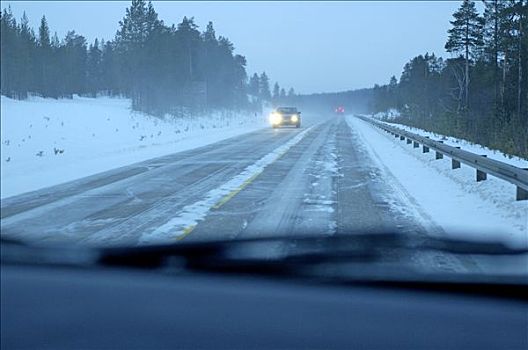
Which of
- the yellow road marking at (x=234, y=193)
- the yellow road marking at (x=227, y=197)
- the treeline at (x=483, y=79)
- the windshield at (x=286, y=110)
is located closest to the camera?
the yellow road marking at (x=227, y=197)

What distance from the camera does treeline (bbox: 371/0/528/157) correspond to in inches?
602

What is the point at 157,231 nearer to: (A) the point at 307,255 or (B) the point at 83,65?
(A) the point at 307,255

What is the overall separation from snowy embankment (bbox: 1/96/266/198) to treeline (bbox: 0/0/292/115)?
6.54ft

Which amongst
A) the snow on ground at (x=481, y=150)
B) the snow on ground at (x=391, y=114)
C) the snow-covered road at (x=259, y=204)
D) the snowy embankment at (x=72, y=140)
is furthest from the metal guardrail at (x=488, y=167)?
the snow on ground at (x=391, y=114)

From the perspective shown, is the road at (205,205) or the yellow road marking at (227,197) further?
the road at (205,205)

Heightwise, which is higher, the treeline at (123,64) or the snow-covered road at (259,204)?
the treeline at (123,64)

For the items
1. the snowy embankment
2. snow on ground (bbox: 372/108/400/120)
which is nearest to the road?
the snowy embankment

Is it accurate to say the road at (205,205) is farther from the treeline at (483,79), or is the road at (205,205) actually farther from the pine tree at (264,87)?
the pine tree at (264,87)

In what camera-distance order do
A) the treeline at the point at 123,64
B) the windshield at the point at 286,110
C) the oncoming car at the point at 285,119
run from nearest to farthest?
the treeline at the point at 123,64 < the oncoming car at the point at 285,119 < the windshield at the point at 286,110

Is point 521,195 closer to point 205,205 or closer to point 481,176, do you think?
point 481,176

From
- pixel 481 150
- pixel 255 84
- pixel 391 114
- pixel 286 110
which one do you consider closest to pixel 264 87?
pixel 255 84

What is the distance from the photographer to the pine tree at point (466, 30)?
15008 millimetres

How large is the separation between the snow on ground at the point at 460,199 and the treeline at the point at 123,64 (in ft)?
65.8

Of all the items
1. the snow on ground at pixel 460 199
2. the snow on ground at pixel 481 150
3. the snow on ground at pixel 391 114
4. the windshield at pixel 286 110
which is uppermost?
the windshield at pixel 286 110
